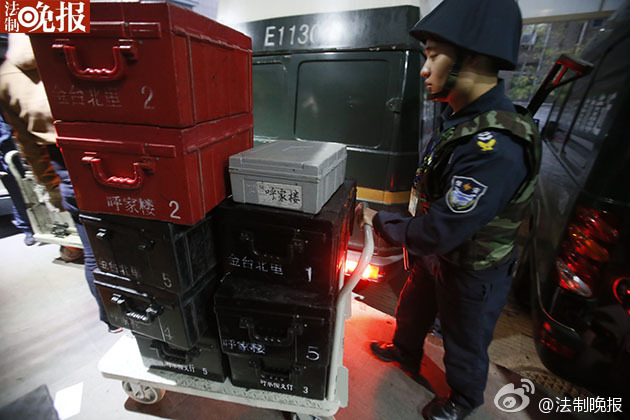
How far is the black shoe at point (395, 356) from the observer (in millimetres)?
2104

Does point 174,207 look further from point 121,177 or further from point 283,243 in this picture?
point 283,243

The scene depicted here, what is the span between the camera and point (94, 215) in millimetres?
1232

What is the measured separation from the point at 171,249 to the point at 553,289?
2270mm

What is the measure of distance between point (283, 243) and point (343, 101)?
1.66 meters

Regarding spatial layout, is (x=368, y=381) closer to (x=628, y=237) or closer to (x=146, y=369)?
(x=146, y=369)

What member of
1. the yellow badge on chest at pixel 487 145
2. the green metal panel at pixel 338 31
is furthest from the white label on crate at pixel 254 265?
the green metal panel at pixel 338 31

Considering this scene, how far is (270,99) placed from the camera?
286 centimetres

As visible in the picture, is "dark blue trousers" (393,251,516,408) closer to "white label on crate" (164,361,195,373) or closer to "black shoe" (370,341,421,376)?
"black shoe" (370,341,421,376)

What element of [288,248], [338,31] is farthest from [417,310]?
[338,31]

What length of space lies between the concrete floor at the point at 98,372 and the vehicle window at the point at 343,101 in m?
1.70

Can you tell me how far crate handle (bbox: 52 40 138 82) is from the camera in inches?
36.4

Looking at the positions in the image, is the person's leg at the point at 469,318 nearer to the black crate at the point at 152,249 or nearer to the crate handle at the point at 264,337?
the crate handle at the point at 264,337

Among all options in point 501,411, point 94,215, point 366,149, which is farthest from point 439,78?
point 501,411

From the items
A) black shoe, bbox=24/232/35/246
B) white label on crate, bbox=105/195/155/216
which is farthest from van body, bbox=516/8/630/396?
black shoe, bbox=24/232/35/246
